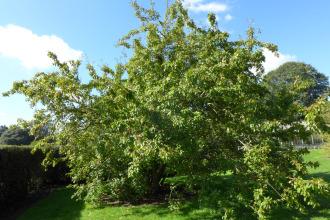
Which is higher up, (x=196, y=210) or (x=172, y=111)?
(x=172, y=111)

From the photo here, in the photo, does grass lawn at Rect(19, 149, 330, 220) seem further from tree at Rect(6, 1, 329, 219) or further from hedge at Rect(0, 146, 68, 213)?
hedge at Rect(0, 146, 68, 213)

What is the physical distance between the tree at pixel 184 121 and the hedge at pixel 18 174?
8.22 feet

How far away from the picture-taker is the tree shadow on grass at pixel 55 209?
38.6 feet

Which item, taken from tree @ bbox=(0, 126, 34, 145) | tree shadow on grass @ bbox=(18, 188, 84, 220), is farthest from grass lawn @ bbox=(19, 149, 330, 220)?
tree @ bbox=(0, 126, 34, 145)

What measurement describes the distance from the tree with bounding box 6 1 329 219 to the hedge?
2.51 meters

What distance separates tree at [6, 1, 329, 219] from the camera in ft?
29.2

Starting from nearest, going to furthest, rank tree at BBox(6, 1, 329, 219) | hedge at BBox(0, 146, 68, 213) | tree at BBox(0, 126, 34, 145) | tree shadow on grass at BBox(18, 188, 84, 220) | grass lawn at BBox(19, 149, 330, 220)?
tree at BBox(6, 1, 329, 219), grass lawn at BBox(19, 149, 330, 220), tree shadow on grass at BBox(18, 188, 84, 220), hedge at BBox(0, 146, 68, 213), tree at BBox(0, 126, 34, 145)

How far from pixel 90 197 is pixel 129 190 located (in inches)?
50.7

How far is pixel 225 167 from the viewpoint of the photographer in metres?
9.62

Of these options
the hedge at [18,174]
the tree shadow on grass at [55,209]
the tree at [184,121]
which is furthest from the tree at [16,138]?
the tree at [184,121]

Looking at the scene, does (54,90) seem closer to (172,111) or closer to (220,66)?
(172,111)

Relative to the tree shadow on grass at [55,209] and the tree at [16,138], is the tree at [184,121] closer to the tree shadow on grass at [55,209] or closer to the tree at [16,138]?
the tree shadow on grass at [55,209]

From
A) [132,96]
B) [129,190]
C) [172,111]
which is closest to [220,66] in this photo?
[172,111]

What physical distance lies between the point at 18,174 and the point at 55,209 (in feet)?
10.7
